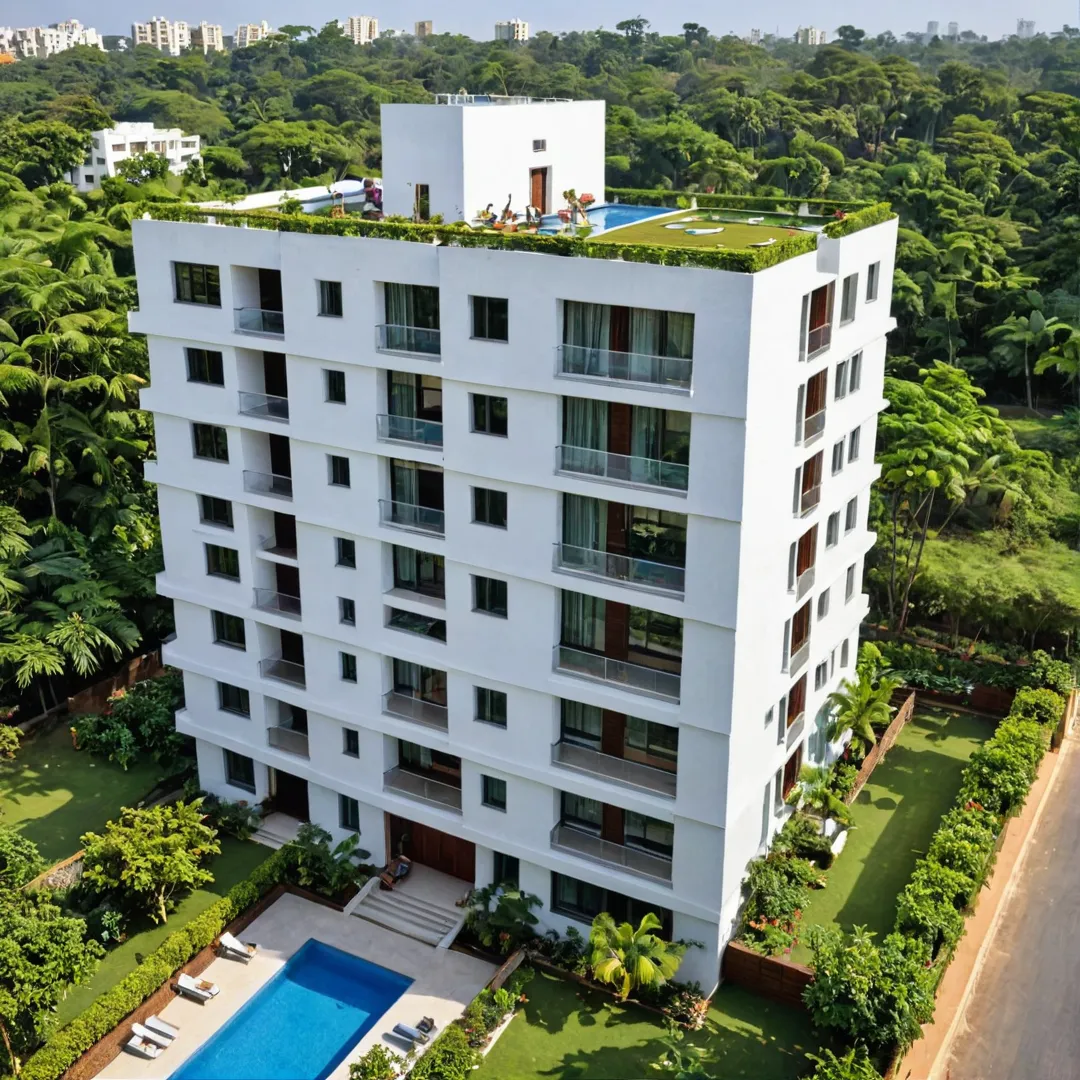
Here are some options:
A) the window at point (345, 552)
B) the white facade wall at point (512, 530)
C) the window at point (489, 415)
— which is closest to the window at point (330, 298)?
the white facade wall at point (512, 530)

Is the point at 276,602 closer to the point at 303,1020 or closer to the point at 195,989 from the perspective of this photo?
the point at 195,989

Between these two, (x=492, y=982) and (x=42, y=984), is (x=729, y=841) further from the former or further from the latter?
(x=42, y=984)

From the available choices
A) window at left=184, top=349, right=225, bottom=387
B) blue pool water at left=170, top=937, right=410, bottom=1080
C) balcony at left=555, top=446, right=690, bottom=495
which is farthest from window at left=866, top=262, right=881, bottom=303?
blue pool water at left=170, top=937, right=410, bottom=1080

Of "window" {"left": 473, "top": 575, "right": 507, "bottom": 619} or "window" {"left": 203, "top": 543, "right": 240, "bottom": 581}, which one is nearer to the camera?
"window" {"left": 473, "top": 575, "right": 507, "bottom": 619}

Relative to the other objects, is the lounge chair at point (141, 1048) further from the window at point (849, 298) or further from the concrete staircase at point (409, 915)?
the window at point (849, 298)

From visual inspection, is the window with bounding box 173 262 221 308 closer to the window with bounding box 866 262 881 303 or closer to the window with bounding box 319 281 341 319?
the window with bounding box 319 281 341 319

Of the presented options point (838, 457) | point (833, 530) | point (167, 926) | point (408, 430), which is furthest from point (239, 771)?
point (838, 457)
